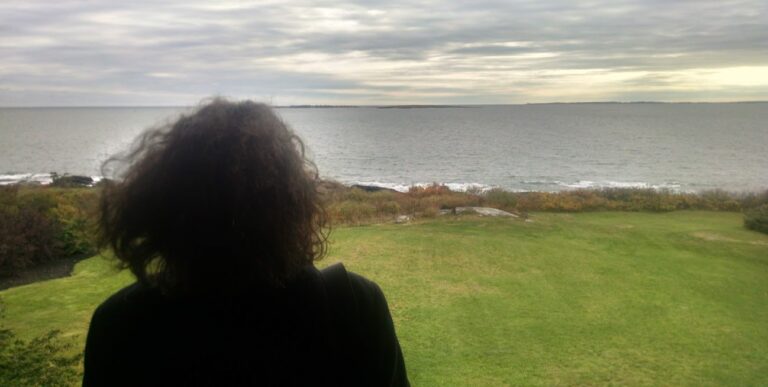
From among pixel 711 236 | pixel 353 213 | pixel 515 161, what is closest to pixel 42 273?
pixel 353 213

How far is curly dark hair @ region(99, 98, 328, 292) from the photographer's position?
144cm

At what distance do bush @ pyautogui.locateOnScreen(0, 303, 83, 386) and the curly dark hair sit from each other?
4.99 metres

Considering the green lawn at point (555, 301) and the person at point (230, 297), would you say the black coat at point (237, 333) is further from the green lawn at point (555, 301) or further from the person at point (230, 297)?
the green lawn at point (555, 301)

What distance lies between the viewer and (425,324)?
26.3 ft

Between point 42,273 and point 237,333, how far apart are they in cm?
1232

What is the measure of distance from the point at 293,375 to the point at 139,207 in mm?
573

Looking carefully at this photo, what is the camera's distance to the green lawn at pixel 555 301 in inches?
265

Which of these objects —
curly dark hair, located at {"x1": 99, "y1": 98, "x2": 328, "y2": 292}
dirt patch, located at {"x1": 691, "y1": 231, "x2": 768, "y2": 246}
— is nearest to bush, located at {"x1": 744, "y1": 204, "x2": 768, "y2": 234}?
dirt patch, located at {"x1": 691, "y1": 231, "x2": 768, "y2": 246}

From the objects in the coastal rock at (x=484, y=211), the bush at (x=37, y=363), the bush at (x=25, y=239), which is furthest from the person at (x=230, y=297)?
the coastal rock at (x=484, y=211)

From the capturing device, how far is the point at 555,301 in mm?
8930

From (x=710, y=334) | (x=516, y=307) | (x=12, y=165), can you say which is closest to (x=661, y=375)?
(x=710, y=334)

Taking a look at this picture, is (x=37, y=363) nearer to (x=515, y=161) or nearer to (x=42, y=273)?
(x=42, y=273)

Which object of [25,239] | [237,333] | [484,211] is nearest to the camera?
→ [237,333]

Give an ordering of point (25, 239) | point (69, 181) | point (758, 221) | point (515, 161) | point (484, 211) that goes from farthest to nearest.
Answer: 1. point (515, 161)
2. point (69, 181)
3. point (484, 211)
4. point (758, 221)
5. point (25, 239)
